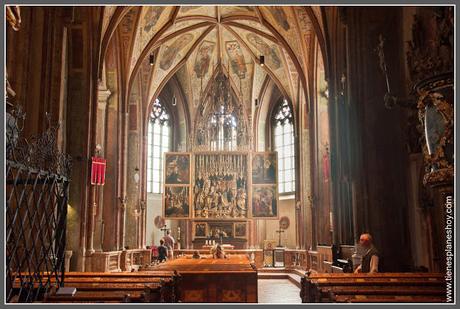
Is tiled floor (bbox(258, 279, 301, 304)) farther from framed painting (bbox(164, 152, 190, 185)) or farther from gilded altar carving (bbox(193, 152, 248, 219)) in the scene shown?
framed painting (bbox(164, 152, 190, 185))

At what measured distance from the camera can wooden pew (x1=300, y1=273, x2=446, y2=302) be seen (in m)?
5.43

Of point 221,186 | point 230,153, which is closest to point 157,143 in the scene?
point 230,153

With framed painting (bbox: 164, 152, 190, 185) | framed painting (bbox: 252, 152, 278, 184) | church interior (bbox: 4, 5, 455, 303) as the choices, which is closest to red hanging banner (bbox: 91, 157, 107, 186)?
church interior (bbox: 4, 5, 455, 303)

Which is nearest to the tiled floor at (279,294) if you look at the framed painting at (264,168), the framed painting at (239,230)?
the framed painting at (264,168)

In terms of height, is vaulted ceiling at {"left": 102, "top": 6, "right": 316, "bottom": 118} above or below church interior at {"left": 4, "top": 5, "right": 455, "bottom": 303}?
above

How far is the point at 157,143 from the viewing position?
87.9 ft

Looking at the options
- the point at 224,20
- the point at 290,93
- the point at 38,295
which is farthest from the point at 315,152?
the point at 38,295

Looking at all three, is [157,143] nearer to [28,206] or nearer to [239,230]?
[239,230]

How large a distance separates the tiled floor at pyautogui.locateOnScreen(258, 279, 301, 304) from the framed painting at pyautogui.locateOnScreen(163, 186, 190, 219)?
226 inches

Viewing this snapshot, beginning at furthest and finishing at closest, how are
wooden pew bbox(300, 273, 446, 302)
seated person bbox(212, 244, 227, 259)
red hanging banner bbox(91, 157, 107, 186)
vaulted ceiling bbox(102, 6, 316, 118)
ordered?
vaulted ceiling bbox(102, 6, 316, 118), seated person bbox(212, 244, 227, 259), red hanging banner bbox(91, 157, 107, 186), wooden pew bbox(300, 273, 446, 302)

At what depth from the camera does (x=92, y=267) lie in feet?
51.5

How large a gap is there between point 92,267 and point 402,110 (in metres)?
9.86

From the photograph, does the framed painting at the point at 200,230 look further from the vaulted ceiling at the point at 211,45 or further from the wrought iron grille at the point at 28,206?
the wrought iron grille at the point at 28,206

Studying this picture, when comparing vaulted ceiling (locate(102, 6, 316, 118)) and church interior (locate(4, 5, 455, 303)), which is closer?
church interior (locate(4, 5, 455, 303))
